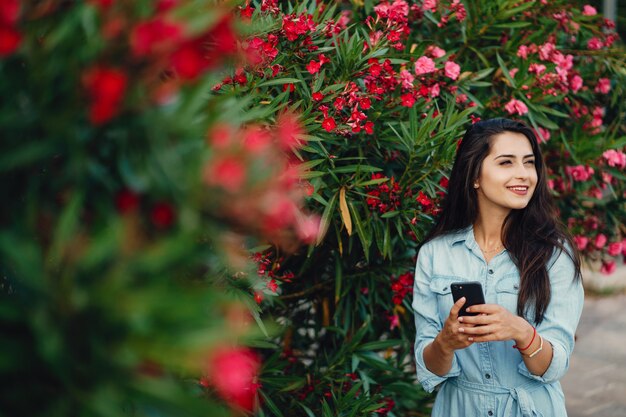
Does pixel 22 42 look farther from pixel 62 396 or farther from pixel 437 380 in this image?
pixel 437 380

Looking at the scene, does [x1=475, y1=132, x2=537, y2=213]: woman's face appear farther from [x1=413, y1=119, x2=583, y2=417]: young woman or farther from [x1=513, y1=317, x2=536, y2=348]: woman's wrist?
[x1=513, y1=317, x2=536, y2=348]: woman's wrist

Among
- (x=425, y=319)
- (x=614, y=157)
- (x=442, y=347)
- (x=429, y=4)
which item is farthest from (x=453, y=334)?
(x=614, y=157)

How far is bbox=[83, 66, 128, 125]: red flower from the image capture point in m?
0.97

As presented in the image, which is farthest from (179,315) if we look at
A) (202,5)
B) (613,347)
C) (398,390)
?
(613,347)

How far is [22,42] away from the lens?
103cm

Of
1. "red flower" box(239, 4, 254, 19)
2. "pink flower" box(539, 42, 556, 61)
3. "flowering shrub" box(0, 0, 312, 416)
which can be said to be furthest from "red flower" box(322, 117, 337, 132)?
"flowering shrub" box(0, 0, 312, 416)

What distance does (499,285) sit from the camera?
2.62 meters

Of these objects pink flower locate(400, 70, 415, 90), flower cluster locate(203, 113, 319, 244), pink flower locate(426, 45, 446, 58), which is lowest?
pink flower locate(400, 70, 415, 90)

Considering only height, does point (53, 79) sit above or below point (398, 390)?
above

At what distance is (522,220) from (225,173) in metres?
1.90

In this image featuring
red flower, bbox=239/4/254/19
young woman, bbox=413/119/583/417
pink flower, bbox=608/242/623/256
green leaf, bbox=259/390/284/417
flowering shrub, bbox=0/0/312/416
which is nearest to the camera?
flowering shrub, bbox=0/0/312/416

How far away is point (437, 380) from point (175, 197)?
1739 mm

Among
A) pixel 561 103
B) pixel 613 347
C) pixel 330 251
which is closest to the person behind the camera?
pixel 330 251

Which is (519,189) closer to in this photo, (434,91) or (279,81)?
(434,91)
